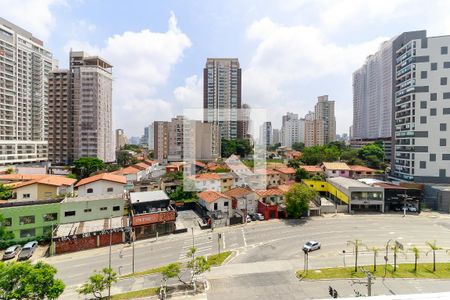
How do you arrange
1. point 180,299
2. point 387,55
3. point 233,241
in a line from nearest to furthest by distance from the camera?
point 180,299 → point 233,241 → point 387,55

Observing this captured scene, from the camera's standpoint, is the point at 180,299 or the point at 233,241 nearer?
the point at 180,299

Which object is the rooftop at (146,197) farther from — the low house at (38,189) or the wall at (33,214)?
the low house at (38,189)

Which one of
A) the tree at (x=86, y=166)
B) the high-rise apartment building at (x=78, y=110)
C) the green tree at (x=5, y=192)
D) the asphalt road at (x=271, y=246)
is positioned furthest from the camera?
the high-rise apartment building at (x=78, y=110)

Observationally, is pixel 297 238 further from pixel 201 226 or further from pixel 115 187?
pixel 115 187

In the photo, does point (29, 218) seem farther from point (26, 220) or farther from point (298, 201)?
point (298, 201)

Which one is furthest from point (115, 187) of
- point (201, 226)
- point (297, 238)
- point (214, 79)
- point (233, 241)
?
point (214, 79)

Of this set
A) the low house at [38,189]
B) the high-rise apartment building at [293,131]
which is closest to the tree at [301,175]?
the low house at [38,189]
